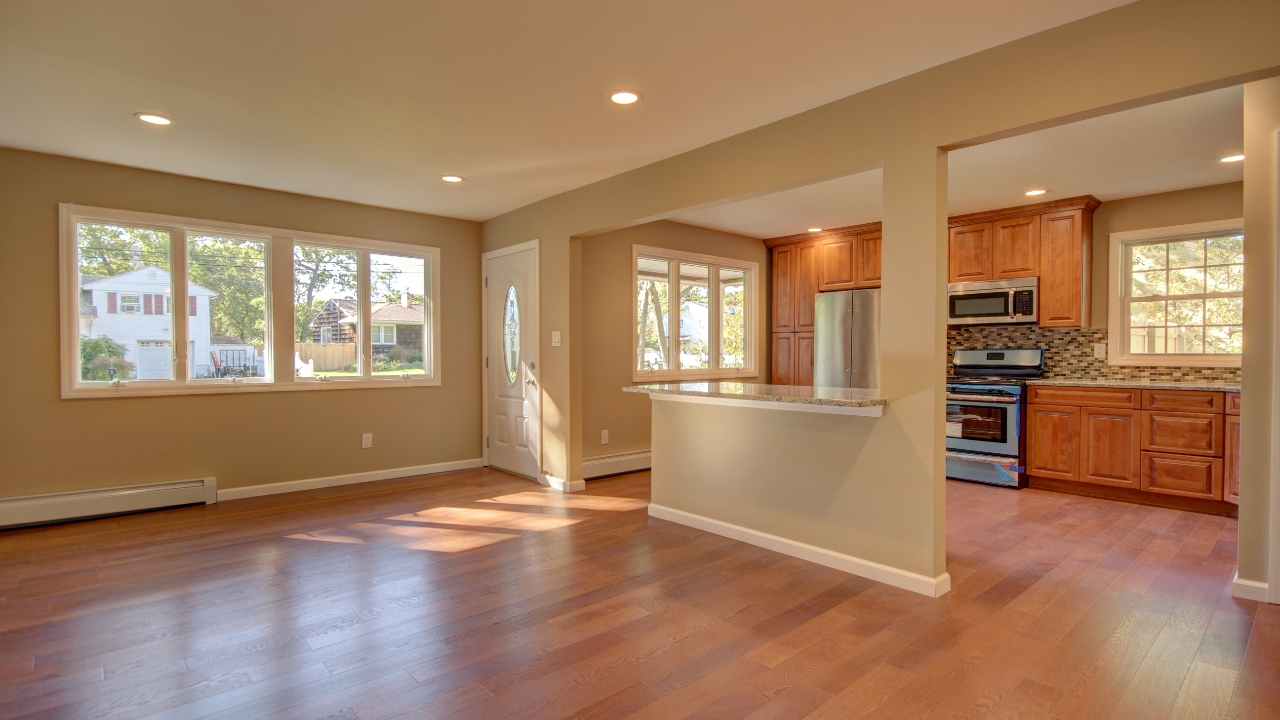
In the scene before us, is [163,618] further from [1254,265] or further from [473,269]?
[1254,265]

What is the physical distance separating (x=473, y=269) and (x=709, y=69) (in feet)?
12.2

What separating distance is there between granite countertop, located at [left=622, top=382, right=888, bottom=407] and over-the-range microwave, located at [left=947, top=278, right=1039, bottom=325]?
7.38 ft

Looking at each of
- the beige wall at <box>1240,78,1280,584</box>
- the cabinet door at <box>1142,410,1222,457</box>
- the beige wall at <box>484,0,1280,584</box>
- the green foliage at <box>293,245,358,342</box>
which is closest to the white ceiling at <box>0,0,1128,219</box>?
the beige wall at <box>484,0,1280,584</box>

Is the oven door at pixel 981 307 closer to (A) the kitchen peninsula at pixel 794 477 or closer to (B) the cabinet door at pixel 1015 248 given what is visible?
(B) the cabinet door at pixel 1015 248

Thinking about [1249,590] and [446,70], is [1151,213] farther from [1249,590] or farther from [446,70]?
[446,70]

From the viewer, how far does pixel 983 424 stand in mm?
5203

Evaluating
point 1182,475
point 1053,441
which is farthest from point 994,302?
point 1182,475

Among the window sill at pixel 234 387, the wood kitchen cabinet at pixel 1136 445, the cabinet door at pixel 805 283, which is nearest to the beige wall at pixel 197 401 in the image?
the window sill at pixel 234 387

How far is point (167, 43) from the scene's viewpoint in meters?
2.51

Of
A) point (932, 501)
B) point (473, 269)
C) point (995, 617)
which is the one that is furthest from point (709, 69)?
point (473, 269)

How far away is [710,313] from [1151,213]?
373 centimetres

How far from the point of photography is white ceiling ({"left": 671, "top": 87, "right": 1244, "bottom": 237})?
3.32m

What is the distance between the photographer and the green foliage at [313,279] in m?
4.97

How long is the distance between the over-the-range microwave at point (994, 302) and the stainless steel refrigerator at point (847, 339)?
74 centimetres
